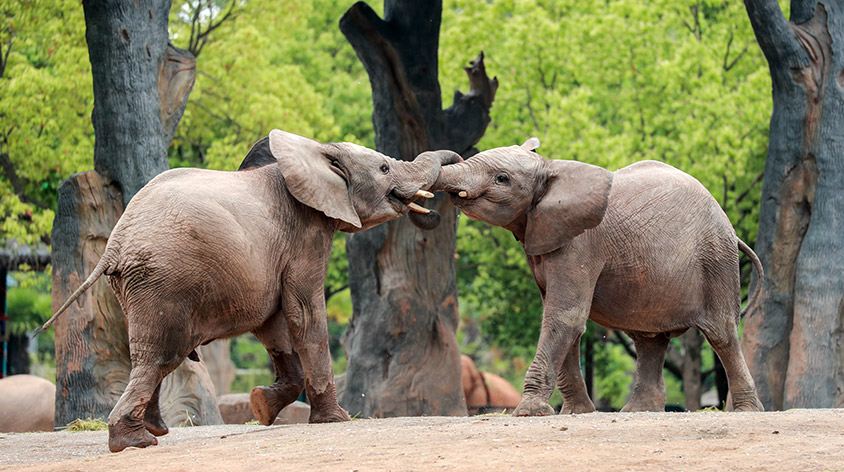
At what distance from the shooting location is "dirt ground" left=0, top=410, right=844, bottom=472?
7.43m

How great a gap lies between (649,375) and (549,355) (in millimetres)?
1671

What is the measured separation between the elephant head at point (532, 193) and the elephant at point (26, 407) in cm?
760

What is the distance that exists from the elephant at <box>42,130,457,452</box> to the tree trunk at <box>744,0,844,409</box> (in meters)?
7.02

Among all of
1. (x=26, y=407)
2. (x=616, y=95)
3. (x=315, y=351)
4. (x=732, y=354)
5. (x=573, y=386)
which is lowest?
(x=26, y=407)

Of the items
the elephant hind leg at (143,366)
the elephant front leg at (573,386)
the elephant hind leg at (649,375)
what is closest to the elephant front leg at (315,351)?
the elephant hind leg at (143,366)

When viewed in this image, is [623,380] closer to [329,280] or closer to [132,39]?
[329,280]

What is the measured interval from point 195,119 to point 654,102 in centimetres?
834

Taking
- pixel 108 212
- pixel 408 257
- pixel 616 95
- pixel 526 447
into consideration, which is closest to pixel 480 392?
pixel 616 95

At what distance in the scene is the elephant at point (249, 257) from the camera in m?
9.48

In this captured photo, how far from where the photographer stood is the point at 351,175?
1113 centimetres

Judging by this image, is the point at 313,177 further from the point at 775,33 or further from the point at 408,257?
the point at 775,33

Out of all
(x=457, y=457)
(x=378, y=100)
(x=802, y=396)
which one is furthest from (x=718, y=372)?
(x=457, y=457)

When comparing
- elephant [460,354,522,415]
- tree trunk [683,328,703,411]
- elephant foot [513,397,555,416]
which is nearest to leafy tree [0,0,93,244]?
elephant [460,354,522,415]

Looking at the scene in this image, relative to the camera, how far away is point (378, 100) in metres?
17.3
